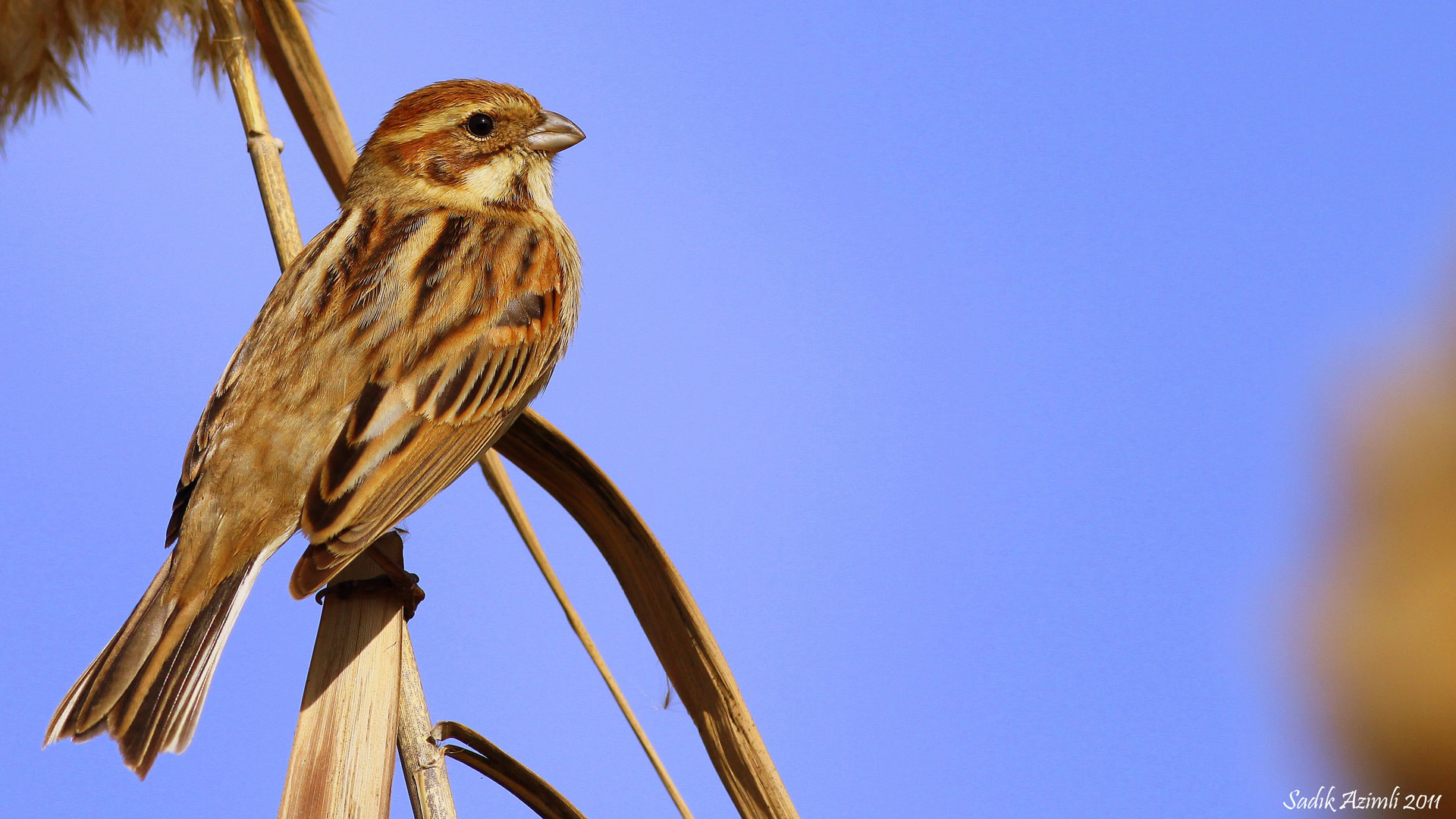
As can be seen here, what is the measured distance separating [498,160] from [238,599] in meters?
1.82

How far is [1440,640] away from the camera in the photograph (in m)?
1.62

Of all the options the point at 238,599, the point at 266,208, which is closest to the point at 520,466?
the point at 238,599

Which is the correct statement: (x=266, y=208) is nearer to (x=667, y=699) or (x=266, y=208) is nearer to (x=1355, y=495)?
(x=667, y=699)

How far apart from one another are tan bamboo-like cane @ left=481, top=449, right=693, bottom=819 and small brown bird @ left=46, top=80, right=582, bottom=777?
0.37 feet

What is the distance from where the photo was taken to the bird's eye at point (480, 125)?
3.78 meters

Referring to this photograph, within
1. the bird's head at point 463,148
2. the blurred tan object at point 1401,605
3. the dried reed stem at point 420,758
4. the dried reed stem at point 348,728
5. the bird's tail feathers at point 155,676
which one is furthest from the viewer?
the bird's head at point 463,148

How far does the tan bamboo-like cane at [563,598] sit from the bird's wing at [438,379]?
11cm

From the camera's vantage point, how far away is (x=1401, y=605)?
5.68 feet

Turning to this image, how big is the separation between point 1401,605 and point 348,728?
159 centimetres

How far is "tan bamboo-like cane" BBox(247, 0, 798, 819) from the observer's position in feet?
6.43

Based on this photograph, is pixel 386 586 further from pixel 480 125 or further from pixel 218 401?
pixel 480 125

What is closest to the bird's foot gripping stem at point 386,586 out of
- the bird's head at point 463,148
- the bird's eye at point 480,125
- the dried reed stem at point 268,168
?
the dried reed stem at point 268,168

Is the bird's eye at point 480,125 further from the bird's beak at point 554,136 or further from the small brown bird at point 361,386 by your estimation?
the bird's beak at point 554,136

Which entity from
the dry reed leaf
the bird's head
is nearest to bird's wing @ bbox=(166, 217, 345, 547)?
the bird's head
